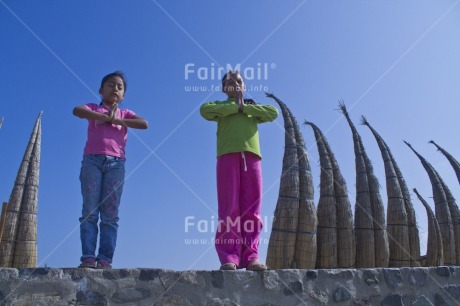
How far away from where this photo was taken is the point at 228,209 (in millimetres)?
3414

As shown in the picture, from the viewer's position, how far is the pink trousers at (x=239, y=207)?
11.0 feet

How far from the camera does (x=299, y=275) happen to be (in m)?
3.22

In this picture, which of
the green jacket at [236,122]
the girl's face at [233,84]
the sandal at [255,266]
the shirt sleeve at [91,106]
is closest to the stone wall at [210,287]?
the sandal at [255,266]

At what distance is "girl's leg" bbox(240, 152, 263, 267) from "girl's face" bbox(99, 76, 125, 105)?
1210 millimetres

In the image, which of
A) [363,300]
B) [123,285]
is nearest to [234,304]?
[123,285]

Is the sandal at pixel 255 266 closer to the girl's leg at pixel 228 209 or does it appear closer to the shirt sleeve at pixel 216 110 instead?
the girl's leg at pixel 228 209

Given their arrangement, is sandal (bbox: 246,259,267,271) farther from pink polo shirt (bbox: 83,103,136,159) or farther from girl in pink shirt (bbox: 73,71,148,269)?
pink polo shirt (bbox: 83,103,136,159)

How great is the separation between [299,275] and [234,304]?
0.55 meters

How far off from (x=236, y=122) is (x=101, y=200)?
1.22 metres

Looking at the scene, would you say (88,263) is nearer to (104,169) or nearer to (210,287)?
(104,169)

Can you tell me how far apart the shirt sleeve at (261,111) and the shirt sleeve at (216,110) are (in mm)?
99

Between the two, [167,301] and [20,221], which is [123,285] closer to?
[167,301]

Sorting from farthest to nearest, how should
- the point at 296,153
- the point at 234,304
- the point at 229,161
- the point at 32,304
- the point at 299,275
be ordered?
the point at 296,153
the point at 229,161
the point at 299,275
the point at 234,304
the point at 32,304

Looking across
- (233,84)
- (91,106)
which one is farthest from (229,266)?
(91,106)
